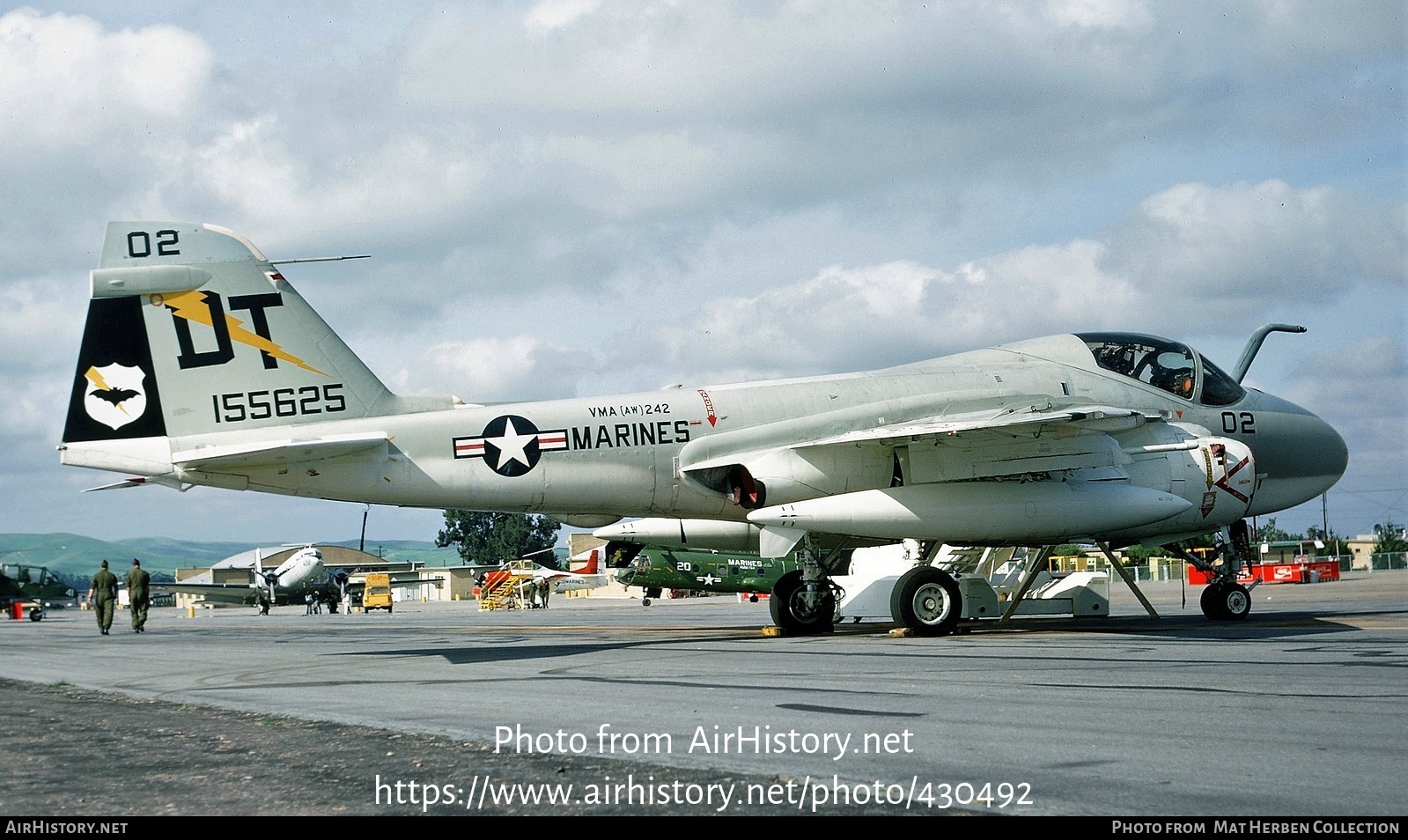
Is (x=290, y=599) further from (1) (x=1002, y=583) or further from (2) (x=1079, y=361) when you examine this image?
(2) (x=1079, y=361)

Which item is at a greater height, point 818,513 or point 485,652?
point 818,513

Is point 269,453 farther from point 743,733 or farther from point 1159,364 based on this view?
point 1159,364

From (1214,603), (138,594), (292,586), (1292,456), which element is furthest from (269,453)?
(292,586)

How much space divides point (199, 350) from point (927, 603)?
10461 millimetres

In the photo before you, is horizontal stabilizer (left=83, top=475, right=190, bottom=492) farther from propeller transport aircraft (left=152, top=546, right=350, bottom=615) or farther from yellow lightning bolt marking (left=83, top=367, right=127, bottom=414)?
propeller transport aircraft (left=152, top=546, right=350, bottom=615)

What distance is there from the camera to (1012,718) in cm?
828

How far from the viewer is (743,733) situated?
7875 millimetres

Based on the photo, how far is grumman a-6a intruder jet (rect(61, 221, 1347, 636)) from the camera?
1552 cm

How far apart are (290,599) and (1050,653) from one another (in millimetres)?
47103

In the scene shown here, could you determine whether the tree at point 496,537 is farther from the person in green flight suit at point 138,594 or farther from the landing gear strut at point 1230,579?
the landing gear strut at point 1230,579

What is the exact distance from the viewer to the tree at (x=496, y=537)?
11444cm

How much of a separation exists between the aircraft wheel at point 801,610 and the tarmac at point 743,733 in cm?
324

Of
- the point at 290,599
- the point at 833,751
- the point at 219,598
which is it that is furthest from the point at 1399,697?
the point at 219,598

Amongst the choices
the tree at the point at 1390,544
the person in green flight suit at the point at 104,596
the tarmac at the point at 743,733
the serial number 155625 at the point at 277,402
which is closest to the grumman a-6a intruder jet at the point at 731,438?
the serial number 155625 at the point at 277,402
